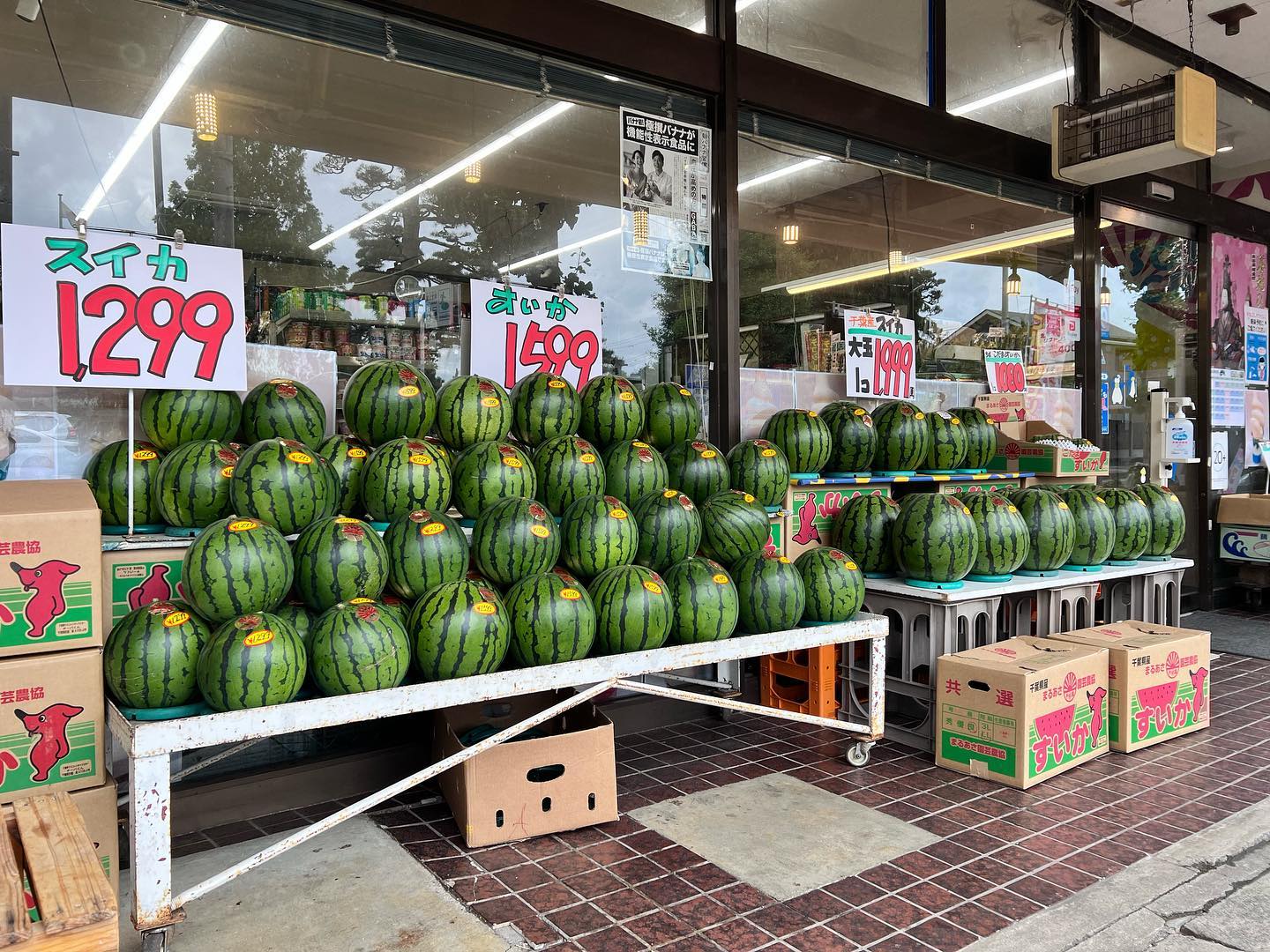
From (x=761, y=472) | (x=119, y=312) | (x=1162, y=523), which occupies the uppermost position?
(x=119, y=312)

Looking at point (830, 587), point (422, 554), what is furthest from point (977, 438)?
point (422, 554)

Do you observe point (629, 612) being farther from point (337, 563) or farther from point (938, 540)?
point (938, 540)

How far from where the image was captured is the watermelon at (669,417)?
4.42 metres

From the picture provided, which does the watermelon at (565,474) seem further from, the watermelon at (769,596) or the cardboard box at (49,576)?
the cardboard box at (49,576)

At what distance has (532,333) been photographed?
4.40 meters

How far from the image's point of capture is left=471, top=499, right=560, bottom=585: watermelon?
10.8 feet

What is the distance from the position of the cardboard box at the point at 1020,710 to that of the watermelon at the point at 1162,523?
1727 millimetres

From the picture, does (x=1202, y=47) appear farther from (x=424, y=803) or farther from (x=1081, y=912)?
(x=424, y=803)

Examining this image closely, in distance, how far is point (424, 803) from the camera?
3609mm

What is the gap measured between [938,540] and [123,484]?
350cm

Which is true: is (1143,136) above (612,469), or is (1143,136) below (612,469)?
above

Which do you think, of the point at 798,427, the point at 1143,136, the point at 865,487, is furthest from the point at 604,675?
the point at 1143,136

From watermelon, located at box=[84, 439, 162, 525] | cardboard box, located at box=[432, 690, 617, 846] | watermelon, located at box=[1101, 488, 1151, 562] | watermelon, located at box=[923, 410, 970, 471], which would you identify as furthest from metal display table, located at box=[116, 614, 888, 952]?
watermelon, located at box=[1101, 488, 1151, 562]

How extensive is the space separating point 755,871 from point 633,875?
410mm
